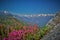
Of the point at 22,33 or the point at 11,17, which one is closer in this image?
the point at 22,33

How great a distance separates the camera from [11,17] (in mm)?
2990

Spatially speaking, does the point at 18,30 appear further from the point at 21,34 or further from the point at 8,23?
the point at 8,23

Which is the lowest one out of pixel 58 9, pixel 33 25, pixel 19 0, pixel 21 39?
pixel 21 39

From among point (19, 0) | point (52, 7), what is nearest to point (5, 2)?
point (19, 0)

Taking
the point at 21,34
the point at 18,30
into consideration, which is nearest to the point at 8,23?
the point at 18,30

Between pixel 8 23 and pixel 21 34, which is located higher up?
pixel 8 23

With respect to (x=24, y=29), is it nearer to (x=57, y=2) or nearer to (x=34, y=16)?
(x=34, y=16)

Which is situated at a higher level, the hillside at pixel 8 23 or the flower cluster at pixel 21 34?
the hillside at pixel 8 23

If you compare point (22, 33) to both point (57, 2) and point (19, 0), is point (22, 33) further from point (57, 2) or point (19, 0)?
point (57, 2)

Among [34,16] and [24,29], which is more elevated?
[34,16]

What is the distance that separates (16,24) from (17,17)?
0.43 feet

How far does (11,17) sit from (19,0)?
34 cm

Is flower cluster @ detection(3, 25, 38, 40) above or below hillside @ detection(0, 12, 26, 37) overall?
below

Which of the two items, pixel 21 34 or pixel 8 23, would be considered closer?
pixel 21 34
